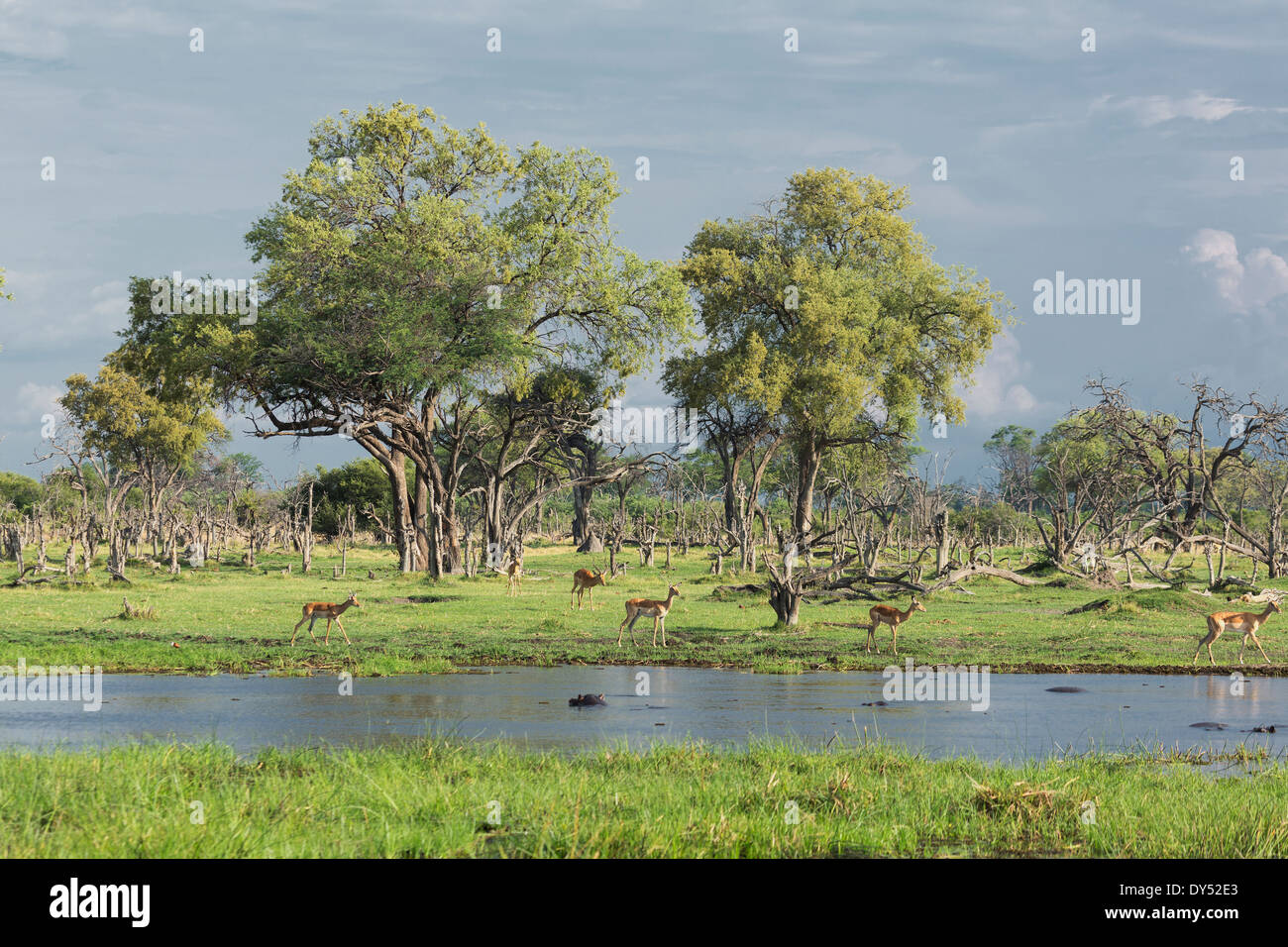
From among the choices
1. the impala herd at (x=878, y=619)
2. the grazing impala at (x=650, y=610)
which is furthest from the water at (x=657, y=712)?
the grazing impala at (x=650, y=610)

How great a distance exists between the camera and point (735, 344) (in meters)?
57.1

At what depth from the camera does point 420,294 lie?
4459cm

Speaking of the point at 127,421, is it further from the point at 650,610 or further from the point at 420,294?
the point at 650,610

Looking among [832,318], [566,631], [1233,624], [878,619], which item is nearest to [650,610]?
[566,631]

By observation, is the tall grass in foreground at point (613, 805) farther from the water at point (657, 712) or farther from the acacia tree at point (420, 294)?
the acacia tree at point (420, 294)

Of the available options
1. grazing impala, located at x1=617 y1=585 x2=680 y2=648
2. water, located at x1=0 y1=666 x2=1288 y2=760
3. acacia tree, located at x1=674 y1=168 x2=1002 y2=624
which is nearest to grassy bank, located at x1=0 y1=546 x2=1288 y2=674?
grazing impala, located at x1=617 y1=585 x2=680 y2=648

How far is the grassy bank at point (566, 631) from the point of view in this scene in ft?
67.2

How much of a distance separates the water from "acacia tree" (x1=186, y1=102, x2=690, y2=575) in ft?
85.6

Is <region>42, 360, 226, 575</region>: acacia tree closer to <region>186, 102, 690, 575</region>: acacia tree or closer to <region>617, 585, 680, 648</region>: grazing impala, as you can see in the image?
<region>186, 102, 690, 575</region>: acacia tree

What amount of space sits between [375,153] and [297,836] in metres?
44.3

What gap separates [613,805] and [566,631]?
1661cm

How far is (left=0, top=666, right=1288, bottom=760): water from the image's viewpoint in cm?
1291
